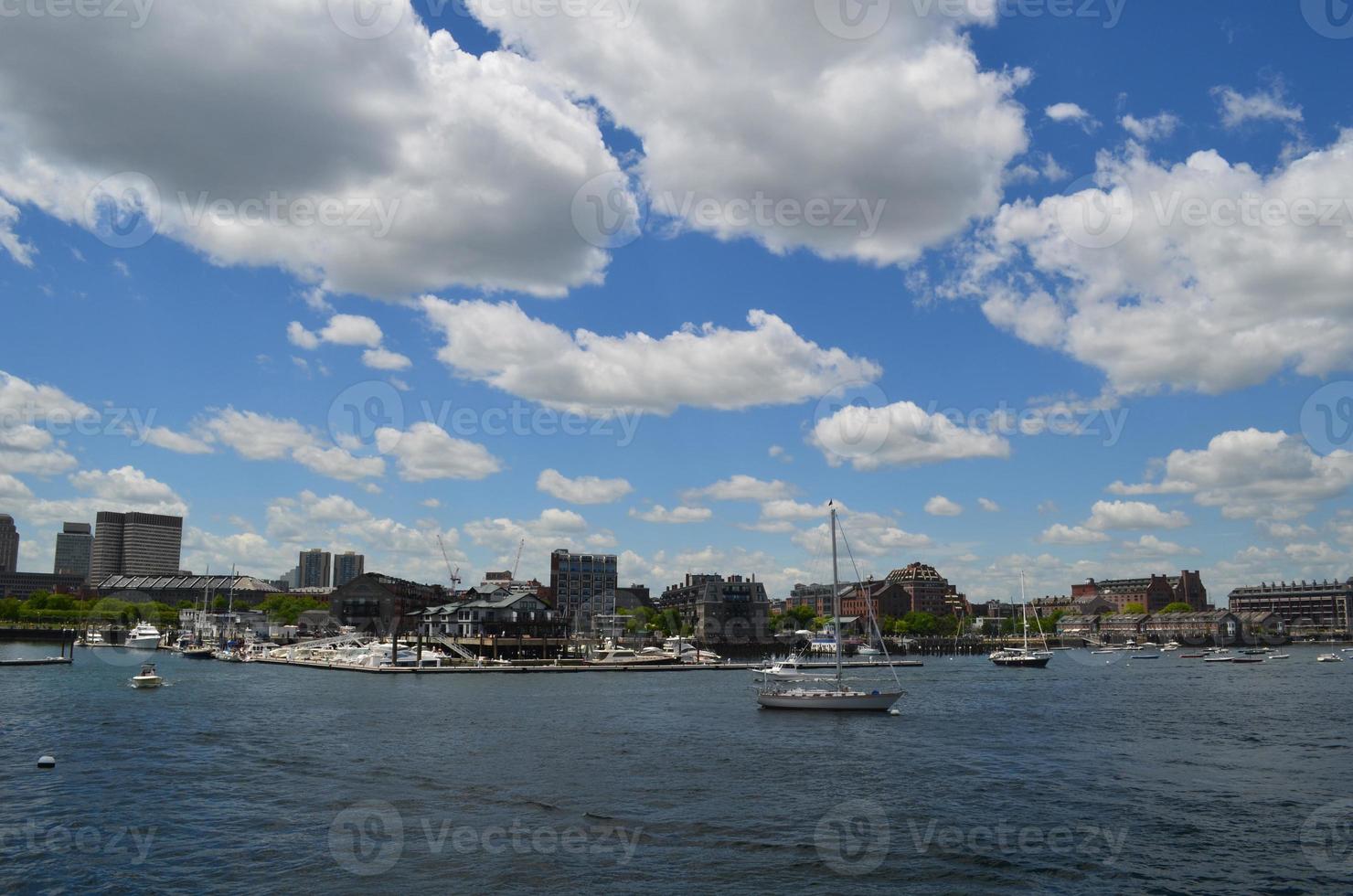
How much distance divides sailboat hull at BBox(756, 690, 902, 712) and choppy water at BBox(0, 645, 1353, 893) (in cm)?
191

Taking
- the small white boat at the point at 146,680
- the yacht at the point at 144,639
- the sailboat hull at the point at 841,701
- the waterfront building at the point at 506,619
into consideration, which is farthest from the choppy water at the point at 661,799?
the yacht at the point at 144,639

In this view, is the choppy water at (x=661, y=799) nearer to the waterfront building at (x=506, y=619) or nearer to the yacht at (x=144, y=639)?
the waterfront building at (x=506, y=619)

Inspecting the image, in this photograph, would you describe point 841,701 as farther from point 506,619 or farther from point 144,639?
point 144,639

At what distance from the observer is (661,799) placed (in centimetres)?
4500

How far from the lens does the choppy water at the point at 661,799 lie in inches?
1305

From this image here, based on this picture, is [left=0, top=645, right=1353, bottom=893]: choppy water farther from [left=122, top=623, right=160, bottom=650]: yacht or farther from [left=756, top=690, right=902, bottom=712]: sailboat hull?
[left=122, top=623, right=160, bottom=650]: yacht

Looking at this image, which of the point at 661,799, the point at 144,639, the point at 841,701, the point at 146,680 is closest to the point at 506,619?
the point at 146,680

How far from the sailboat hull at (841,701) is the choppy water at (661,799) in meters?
1.91

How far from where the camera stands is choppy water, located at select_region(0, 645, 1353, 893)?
109 feet

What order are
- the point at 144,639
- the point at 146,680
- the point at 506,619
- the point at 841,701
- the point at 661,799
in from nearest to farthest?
the point at 661,799 < the point at 841,701 < the point at 146,680 < the point at 506,619 < the point at 144,639

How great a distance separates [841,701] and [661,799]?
4541 centimetres

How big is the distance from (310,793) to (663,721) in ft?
123

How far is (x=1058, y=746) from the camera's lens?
6425cm

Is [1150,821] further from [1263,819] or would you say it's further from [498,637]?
[498,637]
